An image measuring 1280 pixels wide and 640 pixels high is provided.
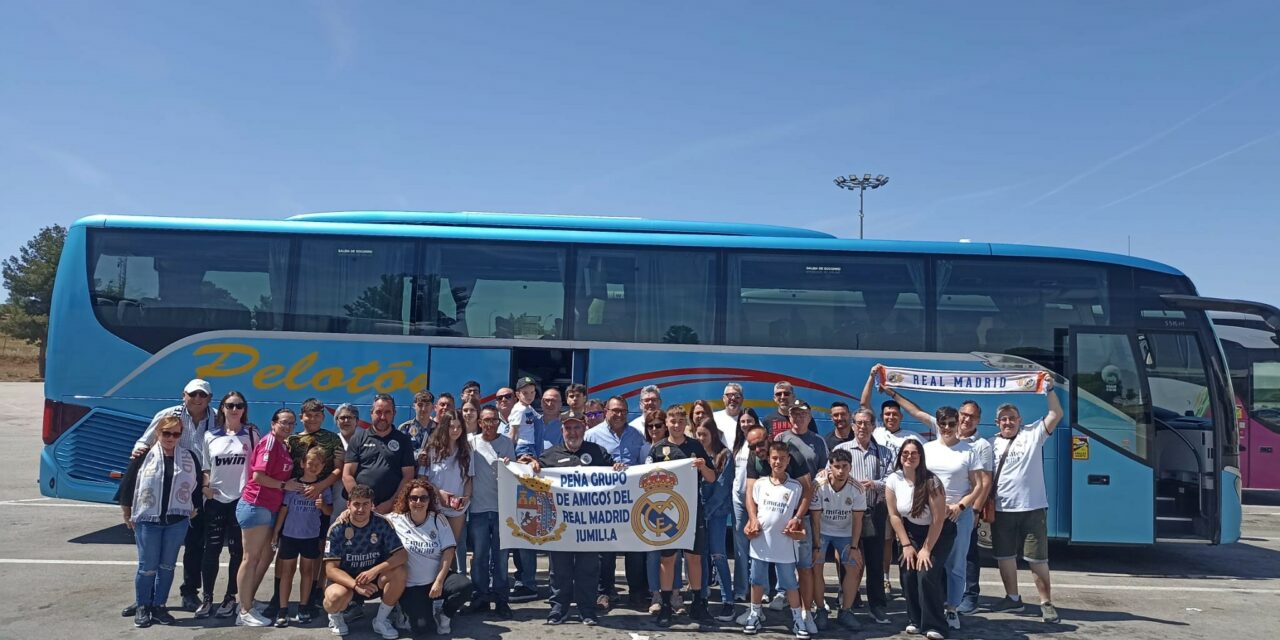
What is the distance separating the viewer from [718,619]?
6340mm

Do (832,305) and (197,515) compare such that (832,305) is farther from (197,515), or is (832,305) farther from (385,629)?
(197,515)

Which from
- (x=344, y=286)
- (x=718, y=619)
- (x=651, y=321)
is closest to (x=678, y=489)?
(x=718, y=619)

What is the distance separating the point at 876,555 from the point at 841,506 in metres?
0.71

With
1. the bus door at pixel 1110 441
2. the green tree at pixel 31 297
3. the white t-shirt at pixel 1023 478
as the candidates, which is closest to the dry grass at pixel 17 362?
the green tree at pixel 31 297

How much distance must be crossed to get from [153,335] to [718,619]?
286 inches

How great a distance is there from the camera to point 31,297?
144 ft

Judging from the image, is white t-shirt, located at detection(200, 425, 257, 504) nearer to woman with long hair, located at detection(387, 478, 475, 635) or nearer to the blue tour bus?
woman with long hair, located at detection(387, 478, 475, 635)

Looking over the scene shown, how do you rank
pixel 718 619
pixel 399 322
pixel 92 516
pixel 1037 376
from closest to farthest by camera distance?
pixel 718 619, pixel 1037 376, pixel 399 322, pixel 92 516

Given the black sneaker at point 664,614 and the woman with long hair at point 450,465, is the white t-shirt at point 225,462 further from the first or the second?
the black sneaker at point 664,614

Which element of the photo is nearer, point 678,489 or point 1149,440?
A: point 678,489

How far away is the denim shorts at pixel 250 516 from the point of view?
5926 millimetres

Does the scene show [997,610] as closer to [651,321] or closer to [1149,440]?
[1149,440]

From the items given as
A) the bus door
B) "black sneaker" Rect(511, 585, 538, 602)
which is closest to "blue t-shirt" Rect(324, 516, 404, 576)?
"black sneaker" Rect(511, 585, 538, 602)

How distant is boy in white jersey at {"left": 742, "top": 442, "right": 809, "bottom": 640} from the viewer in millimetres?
5906
